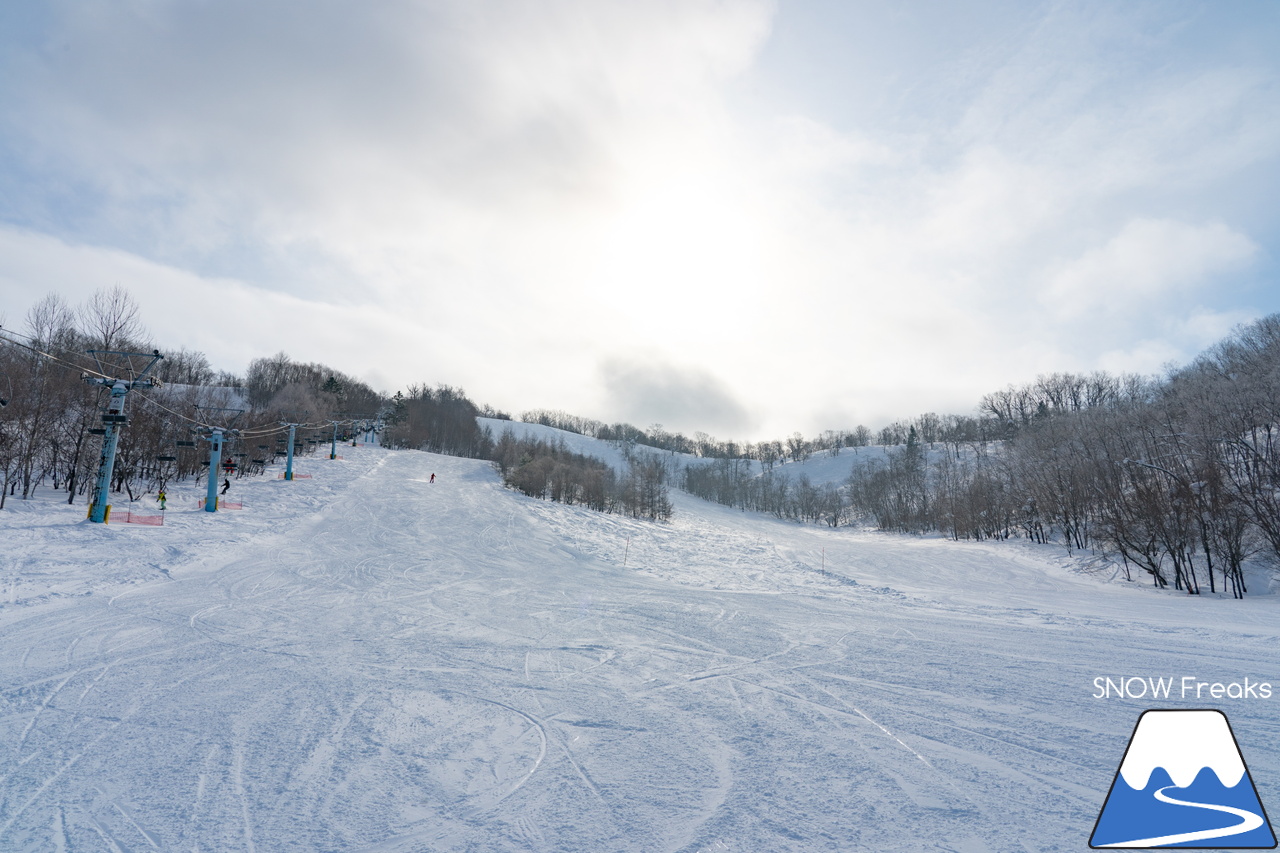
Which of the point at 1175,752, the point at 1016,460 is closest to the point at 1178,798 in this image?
the point at 1175,752

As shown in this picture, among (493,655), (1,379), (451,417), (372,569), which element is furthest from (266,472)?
(451,417)

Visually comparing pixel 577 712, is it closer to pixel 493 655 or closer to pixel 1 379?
pixel 493 655

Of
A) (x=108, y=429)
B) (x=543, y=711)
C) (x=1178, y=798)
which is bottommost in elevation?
(x=543, y=711)

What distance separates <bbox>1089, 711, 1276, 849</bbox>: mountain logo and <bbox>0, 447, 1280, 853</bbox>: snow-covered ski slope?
33 cm

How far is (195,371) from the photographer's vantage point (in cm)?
8606

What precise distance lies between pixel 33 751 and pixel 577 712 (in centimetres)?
503

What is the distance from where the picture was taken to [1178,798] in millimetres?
3742

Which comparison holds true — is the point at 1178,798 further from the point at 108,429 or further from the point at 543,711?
the point at 108,429

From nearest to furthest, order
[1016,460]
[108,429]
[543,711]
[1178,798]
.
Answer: [1178,798] → [543,711] → [108,429] → [1016,460]

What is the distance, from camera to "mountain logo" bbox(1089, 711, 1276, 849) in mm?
3590

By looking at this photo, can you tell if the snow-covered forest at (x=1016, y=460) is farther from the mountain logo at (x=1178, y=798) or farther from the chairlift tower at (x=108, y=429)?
the mountain logo at (x=1178, y=798)

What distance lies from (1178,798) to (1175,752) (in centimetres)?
39

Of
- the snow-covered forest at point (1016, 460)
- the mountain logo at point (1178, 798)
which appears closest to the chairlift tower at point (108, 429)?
the snow-covered forest at point (1016, 460)

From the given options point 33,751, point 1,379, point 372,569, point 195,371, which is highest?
point 195,371
